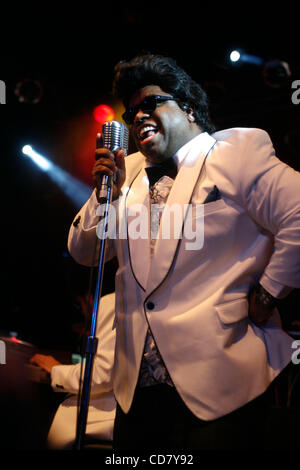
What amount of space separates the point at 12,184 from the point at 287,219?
13.5ft

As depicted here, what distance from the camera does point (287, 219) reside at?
4.72ft

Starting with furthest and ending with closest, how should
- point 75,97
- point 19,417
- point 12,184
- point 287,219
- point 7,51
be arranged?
point 12,184
point 75,97
point 7,51
point 19,417
point 287,219

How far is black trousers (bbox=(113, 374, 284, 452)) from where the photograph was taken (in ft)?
4.38

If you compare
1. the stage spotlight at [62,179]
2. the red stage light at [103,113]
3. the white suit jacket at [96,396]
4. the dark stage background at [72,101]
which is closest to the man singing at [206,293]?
the white suit jacket at [96,396]

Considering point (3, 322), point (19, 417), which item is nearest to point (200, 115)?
point (19, 417)

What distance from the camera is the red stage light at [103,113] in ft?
14.3

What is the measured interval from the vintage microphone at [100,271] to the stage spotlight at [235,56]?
A: 252 centimetres

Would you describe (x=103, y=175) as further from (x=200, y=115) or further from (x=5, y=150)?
(x=5, y=150)

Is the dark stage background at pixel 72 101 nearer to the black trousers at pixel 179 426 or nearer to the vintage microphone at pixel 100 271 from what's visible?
the black trousers at pixel 179 426

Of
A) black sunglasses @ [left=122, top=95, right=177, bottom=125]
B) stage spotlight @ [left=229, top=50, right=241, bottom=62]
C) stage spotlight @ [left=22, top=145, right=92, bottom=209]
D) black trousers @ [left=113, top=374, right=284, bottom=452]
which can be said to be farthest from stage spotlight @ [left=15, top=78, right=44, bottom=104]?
black trousers @ [left=113, top=374, right=284, bottom=452]

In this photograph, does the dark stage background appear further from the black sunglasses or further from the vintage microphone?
the vintage microphone

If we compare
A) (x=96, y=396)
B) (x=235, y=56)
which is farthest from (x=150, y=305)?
(x=235, y=56)

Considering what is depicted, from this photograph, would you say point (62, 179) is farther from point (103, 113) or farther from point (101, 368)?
point (101, 368)

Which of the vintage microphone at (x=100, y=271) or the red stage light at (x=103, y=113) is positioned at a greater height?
the red stage light at (x=103, y=113)
